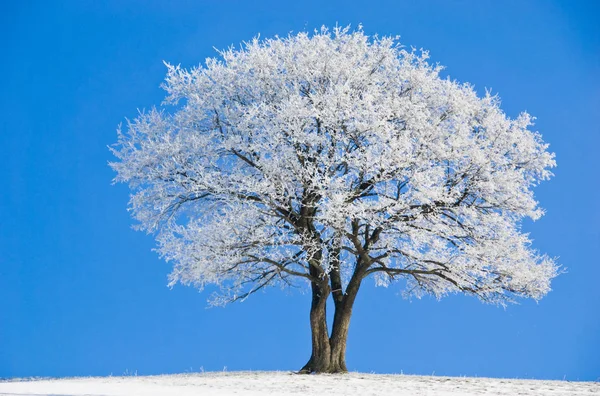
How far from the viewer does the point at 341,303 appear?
18.9 m

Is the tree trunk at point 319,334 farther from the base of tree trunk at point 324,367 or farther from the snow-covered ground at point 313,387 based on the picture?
the snow-covered ground at point 313,387

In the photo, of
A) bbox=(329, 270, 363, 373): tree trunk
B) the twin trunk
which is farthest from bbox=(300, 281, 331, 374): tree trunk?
bbox=(329, 270, 363, 373): tree trunk

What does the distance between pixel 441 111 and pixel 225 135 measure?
16.0ft

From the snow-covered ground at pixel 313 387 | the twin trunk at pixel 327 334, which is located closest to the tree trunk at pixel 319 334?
the twin trunk at pixel 327 334

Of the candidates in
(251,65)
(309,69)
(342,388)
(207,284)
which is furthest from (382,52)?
(342,388)

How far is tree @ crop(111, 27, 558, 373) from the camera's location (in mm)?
16703

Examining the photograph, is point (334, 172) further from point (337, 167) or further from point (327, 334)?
point (327, 334)

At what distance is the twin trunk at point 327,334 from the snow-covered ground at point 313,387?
1.28 metres

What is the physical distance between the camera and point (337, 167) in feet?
56.8

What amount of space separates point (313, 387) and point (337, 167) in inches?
197

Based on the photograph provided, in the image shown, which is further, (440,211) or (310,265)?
(310,265)

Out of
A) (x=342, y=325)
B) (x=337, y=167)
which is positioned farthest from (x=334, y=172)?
(x=342, y=325)

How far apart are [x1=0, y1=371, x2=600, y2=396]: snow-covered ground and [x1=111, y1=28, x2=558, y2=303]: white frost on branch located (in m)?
2.46

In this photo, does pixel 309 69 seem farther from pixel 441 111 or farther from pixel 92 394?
pixel 92 394
